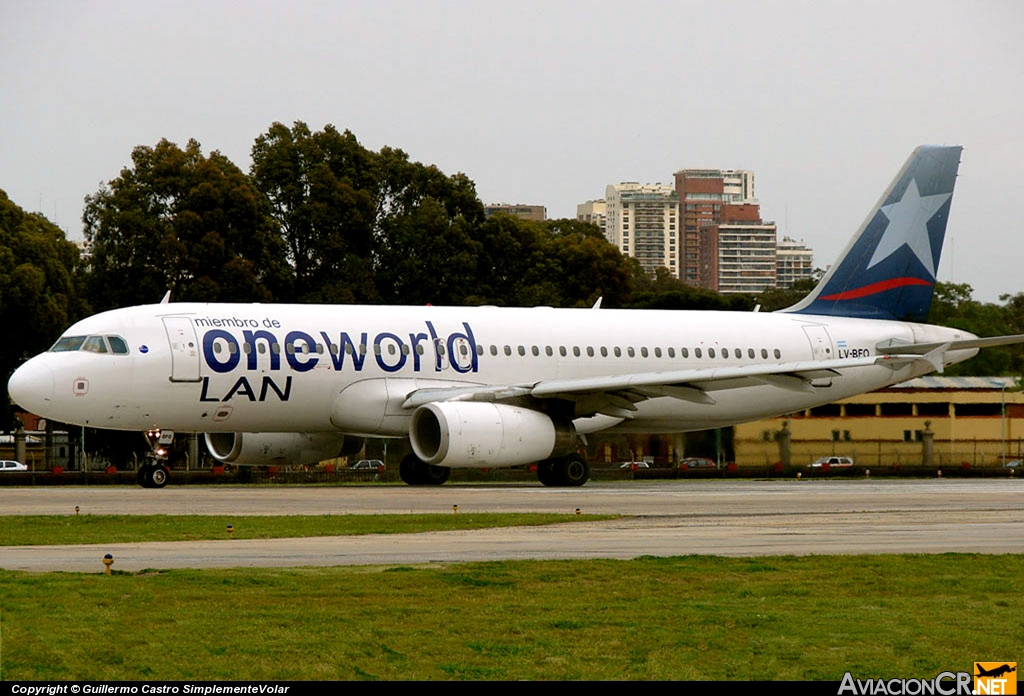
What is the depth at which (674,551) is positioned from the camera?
17.7 meters

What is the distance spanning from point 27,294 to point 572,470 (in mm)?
28253

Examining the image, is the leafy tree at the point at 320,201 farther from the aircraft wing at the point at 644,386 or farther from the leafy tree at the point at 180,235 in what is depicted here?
the aircraft wing at the point at 644,386

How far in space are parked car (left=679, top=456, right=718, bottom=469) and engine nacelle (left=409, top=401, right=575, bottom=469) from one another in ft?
40.7

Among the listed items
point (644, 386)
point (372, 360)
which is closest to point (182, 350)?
point (372, 360)

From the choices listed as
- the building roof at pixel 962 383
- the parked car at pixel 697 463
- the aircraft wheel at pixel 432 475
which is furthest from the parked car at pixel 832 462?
the aircraft wheel at pixel 432 475

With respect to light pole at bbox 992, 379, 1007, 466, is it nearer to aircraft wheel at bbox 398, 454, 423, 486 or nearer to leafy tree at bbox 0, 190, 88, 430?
aircraft wheel at bbox 398, 454, 423, 486

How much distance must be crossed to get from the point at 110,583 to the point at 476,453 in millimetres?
19158

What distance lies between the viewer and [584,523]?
2225cm

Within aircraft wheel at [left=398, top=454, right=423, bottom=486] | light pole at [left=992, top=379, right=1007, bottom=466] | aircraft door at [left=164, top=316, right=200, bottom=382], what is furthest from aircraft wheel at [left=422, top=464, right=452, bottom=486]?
light pole at [left=992, top=379, right=1007, bottom=466]

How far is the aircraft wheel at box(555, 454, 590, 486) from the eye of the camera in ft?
119

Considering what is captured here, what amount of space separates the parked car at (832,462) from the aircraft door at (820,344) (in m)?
6.22

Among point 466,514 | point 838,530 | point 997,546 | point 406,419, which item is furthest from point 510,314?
point 997,546

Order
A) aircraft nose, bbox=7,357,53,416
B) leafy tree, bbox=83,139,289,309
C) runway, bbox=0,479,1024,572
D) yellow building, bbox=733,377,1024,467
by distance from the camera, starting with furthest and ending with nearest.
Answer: leafy tree, bbox=83,139,289,309 → yellow building, bbox=733,377,1024,467 → aircraft nose, bbox=7,357,53,416 → runway, bbox=0,479,1024,572

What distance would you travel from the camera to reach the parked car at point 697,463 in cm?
4710
